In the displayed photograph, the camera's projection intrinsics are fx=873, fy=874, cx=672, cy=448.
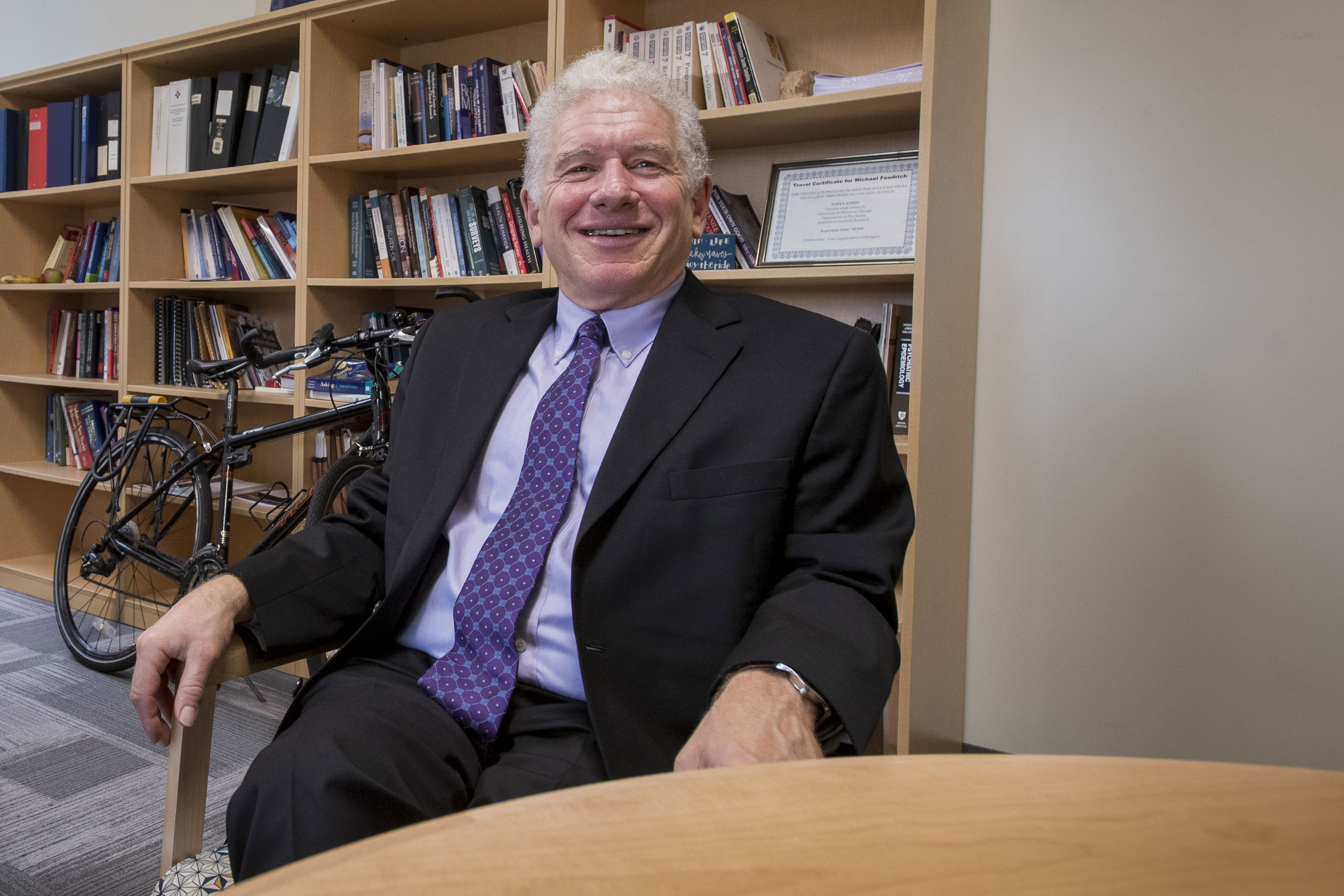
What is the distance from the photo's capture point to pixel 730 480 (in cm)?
112

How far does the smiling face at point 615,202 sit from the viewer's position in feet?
4.35

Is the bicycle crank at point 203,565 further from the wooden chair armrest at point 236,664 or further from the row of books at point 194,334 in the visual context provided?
the wooden chair armrest at point 236,664

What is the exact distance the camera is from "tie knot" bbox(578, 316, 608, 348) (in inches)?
51.5

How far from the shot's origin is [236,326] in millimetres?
3352

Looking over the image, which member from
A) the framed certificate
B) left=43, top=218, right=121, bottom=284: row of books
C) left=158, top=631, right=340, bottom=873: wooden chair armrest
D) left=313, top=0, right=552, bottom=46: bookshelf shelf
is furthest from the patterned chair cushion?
left=43, top=218, right=121, bottom=284: row of books

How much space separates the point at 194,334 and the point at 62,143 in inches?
42.1

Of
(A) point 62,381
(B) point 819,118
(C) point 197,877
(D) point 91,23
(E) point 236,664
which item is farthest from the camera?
(D) point 91,23

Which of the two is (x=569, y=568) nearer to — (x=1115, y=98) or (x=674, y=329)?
(x=674, y=329)

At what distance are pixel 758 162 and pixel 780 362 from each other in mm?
1540

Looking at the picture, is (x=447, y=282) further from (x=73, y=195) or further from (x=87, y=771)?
(x=73, y=195)

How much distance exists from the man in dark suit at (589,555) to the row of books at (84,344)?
292 cm

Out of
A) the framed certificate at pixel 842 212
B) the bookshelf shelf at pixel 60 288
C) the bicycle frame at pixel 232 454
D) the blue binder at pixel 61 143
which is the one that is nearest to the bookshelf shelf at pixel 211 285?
the bookshelf shelf at pixel 60 288

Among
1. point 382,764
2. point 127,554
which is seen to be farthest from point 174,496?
point 382,764

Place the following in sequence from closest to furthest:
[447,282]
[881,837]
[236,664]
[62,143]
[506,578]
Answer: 1. [881,837]
2. [236,664]
3. [506,578]
4. [447,282]
5. [62,143]
